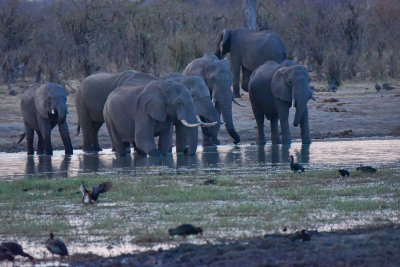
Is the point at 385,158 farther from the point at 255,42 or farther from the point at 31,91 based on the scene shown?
the point at 255,42

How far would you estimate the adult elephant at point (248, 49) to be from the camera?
81.8 feet

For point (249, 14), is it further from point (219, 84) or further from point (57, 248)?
point (57, 248)

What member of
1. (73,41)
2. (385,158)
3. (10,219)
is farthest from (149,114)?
(73,41)

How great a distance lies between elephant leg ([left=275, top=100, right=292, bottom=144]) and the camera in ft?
61.9

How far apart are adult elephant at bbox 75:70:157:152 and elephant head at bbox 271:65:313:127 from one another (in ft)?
8.24

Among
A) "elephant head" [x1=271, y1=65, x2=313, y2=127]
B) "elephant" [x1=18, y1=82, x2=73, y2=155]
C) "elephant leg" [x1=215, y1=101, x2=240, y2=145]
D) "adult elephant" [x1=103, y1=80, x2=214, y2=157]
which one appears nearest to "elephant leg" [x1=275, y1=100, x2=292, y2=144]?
"elephant head" [x1=271, y1=65, x2=313, y2=127]

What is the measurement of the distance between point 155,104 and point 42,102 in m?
3.14

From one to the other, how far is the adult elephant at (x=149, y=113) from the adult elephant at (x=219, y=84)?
2.40 metres

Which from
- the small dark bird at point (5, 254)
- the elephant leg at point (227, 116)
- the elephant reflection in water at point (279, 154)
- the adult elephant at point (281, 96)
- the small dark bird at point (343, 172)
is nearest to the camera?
the small dark bird at point (5, 254)

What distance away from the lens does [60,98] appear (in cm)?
1842

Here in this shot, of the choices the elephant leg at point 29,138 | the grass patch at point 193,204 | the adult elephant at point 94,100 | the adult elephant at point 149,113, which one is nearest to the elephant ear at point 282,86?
the adult elephant at point 94,100

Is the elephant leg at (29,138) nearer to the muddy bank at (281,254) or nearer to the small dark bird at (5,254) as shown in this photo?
the muddy bank at (281,254)

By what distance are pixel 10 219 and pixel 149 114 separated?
6.82 metres

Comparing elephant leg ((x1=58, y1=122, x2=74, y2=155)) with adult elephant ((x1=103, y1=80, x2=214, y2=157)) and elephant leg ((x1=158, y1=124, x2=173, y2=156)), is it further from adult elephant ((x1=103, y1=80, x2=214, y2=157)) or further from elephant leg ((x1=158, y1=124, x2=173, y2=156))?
elephant leg ((x1=158, y1=124, x2=173, y2=156))
